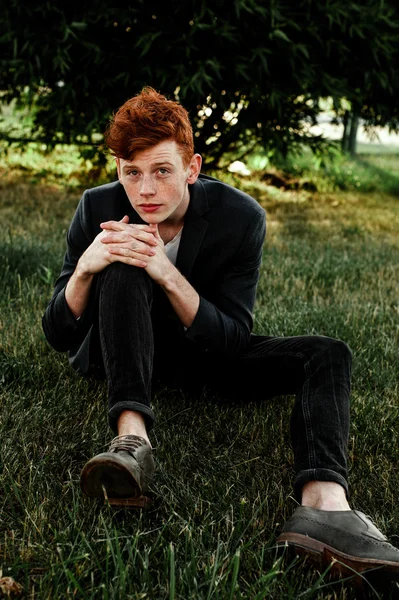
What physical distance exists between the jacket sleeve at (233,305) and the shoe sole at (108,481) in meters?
0.74

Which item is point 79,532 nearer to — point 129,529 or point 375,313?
point 129,529

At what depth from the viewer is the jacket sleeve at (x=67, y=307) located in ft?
8.41

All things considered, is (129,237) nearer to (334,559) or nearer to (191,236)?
(191,236)

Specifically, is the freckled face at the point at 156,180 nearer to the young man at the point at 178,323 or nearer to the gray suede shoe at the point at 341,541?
the young man at the point at 178,323

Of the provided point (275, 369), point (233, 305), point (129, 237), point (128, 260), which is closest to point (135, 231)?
point (129, 237)

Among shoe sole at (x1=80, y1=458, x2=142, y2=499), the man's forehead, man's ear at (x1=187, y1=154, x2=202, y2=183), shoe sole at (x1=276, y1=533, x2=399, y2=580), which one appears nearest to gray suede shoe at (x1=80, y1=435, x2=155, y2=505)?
shoe sole at (x1=80, y1=458, x2=142, y2=499)

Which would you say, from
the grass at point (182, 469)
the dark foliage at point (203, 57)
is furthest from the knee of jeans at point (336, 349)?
the dark foliage at point (203, 57)

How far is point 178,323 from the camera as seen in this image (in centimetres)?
265

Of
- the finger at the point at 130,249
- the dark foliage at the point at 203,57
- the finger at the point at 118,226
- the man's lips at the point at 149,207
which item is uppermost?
the dark foliage at the point at 203,57

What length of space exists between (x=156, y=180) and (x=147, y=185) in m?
0.05

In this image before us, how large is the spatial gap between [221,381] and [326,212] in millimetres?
6110

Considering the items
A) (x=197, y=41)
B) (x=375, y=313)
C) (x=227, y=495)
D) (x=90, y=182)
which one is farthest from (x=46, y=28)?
(x=227, y=495)

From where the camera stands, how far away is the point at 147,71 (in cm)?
679

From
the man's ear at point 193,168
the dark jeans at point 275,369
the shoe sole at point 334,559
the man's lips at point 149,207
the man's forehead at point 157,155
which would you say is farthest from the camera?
the man's ear at point 193,168
